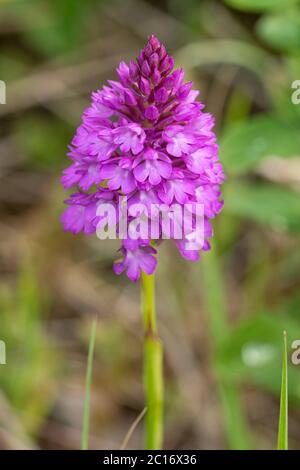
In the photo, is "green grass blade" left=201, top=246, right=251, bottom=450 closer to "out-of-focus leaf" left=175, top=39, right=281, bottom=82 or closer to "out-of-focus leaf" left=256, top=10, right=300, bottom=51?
"out-of-focus leaf" left=256, top=10, right=300, bottom=51

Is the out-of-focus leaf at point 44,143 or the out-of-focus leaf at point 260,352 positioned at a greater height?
the out-of-focus leaf at point 44,143

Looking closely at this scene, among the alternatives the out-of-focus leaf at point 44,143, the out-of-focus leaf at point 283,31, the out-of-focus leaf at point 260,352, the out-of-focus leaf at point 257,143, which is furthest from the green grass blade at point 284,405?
the out-of-focus leaf at point 44,143

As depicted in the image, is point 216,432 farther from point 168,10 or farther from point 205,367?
point 168,10

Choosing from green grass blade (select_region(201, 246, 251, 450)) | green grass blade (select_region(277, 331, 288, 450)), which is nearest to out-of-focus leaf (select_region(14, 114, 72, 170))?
green grass blade (select_region(201, 246, 251, 450))

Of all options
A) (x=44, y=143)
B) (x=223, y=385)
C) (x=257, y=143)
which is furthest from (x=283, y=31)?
(x=44, y=143)

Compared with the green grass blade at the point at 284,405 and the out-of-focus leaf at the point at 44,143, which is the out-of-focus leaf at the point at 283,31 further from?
the out-of-focus leaf at the point at 44,143
